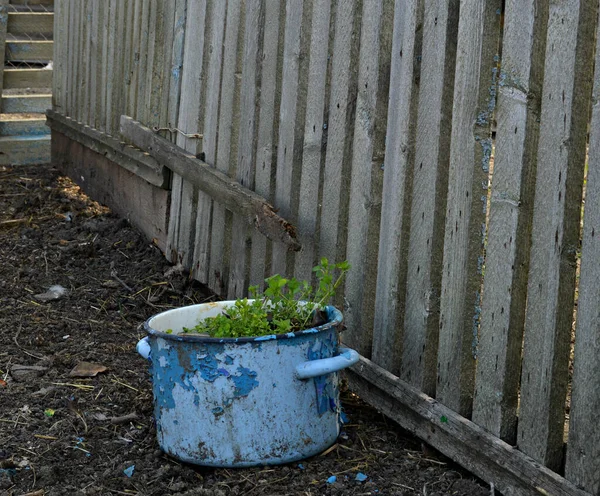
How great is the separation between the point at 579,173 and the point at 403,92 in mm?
784

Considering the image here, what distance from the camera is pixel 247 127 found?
13.1 ft

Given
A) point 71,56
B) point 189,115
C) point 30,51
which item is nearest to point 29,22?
point 30,51

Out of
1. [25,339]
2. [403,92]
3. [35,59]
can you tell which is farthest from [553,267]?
[35,59]

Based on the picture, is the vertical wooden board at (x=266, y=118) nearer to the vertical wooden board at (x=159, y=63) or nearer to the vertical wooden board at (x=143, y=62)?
the vertical wooden board at (x=159, y=63)

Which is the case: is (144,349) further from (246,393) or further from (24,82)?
(24,82)

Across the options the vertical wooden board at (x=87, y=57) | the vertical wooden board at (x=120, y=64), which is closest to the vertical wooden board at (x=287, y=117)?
the vertical wooden board at (x=120, y=64)

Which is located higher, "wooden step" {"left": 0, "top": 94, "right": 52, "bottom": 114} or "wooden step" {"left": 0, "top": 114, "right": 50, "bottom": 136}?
"wooden step" {"left": 0, "top": 94, "right": 52, "bottom": 114}

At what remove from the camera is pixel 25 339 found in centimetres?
409

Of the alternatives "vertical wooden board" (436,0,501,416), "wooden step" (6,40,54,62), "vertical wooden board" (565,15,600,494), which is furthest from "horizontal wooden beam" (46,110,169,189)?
"vertical wooden board" (565,15,600,494)

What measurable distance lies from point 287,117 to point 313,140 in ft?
0.79

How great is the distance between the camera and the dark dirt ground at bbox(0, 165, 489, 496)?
9.18 ft

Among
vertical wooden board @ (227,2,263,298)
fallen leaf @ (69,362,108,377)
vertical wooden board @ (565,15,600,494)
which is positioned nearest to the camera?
vertical wooden board @ (565,15,600,494)

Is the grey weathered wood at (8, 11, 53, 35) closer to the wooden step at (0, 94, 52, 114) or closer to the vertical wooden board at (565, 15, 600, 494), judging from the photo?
the wooden step at (0, 94, 52, 114)

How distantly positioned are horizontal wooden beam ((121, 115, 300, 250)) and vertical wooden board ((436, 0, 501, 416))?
0.85m
